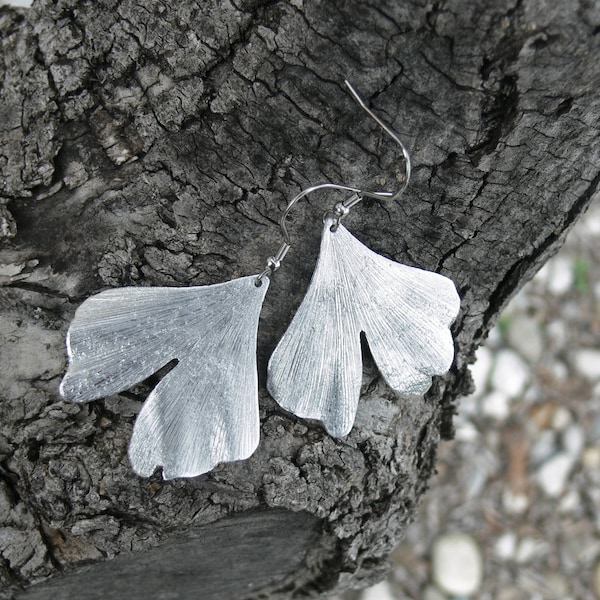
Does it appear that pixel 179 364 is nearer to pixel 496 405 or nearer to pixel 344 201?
pixel 344 201

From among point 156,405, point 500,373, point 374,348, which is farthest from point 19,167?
point 500,373

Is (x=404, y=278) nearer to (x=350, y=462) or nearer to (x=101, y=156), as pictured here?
(x=350, y=462)

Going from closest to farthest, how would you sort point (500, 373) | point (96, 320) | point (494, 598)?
point (96, 320) < point (494, 598) < point (500, 373)

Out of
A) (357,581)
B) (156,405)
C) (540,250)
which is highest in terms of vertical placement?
(540,250)

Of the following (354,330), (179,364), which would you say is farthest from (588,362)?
(179,364)

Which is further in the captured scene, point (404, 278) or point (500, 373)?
point (500, 373)

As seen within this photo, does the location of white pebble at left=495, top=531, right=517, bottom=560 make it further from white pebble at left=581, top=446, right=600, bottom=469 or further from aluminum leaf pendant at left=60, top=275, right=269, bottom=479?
aluminum leaf pendant at left=60, top=275, right=269, bottom=479
